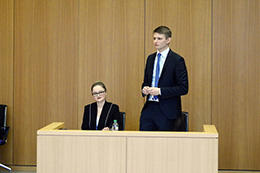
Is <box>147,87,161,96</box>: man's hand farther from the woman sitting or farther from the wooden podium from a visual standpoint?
the woman sitting

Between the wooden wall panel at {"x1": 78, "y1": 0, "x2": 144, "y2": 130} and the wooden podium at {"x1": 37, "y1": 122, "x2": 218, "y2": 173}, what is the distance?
2.57 metres

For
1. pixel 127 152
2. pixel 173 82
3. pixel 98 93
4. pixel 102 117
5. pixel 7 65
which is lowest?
pixel 127 152

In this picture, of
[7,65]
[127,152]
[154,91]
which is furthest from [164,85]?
[7,65]

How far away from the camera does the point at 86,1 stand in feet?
19.7

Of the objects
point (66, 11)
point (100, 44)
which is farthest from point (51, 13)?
point (100, 44)

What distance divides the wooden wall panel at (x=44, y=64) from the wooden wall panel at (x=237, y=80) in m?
2.01

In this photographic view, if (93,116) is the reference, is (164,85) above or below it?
above

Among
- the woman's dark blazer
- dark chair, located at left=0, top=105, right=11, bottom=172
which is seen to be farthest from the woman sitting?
dark chair, located at left=0, top=105, right=11, bottom=172

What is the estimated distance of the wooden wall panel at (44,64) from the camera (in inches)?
237

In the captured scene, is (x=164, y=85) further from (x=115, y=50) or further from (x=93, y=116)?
(x=115, y=50)

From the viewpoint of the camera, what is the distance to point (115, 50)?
19.6 feet

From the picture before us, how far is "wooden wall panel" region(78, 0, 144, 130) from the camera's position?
5938 mm

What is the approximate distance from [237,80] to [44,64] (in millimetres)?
2720

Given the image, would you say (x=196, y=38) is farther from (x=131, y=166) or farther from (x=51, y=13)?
(x=131, y=166)
